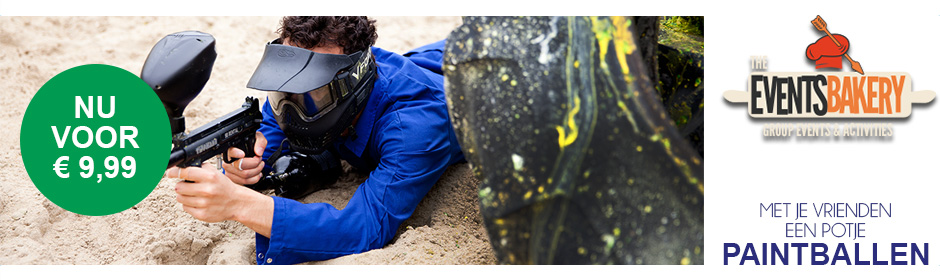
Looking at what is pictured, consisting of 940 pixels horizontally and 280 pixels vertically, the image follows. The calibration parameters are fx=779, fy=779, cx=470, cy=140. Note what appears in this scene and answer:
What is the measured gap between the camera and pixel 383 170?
9.25 ft

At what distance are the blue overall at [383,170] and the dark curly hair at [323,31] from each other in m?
0.21

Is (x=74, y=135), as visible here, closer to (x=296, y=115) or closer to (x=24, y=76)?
(x=296, y=115)

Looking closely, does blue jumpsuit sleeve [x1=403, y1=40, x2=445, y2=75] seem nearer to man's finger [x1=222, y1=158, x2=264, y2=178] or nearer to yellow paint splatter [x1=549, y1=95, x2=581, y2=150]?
man's finger [x1=222, y1=158, x2=264, y2=178]

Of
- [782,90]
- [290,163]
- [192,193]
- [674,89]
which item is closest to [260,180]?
[290,163]

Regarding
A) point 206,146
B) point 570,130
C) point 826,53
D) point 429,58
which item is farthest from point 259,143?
point 826,53

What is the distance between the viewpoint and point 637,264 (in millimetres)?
1839

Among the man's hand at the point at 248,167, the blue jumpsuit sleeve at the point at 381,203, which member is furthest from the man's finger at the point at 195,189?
the man's hand at the point at 248,167

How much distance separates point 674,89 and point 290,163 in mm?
1619

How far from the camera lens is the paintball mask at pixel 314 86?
2.69 m

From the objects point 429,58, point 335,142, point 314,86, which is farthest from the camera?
point 429,58

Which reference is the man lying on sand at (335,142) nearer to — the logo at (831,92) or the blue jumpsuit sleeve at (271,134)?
the blue jumpsuit sleeve at (271,134)

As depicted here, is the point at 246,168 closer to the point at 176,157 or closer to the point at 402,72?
the point at 176,157

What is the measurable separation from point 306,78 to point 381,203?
0.51m

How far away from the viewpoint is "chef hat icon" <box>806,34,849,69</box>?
6.84 ft
